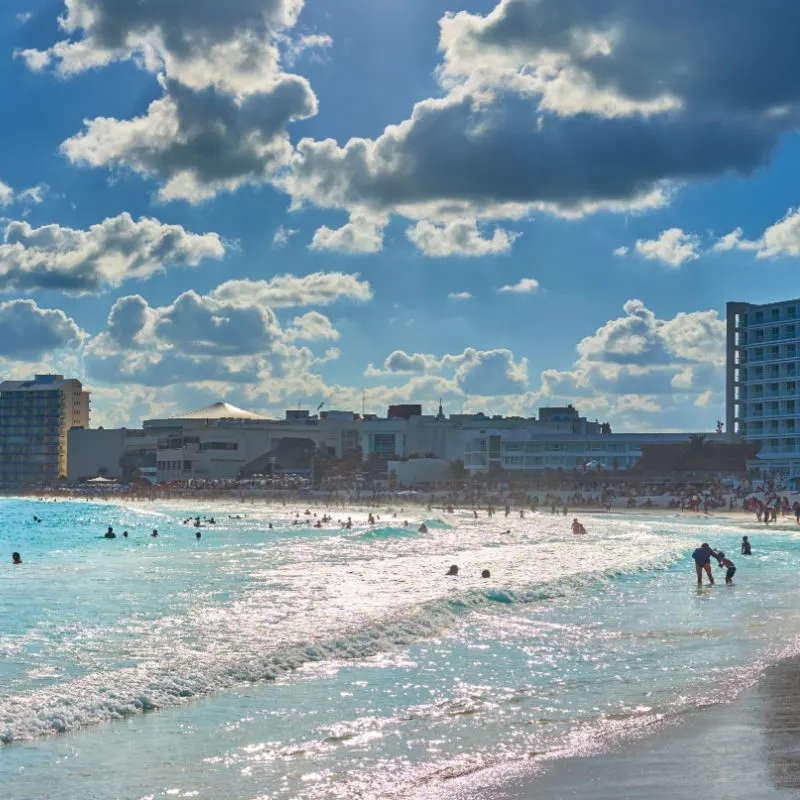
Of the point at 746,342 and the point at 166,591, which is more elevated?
the point at 746,342

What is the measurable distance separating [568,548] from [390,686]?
36904 millimetres

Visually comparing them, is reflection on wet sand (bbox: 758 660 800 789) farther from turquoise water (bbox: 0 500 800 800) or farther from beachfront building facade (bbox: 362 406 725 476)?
beachfront building facade (bbox: 362 406 725 476)

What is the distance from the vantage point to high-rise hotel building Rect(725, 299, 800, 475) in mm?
123500

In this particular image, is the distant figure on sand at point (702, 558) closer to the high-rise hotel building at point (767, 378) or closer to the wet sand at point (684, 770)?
the wet sand at point (684, 770)

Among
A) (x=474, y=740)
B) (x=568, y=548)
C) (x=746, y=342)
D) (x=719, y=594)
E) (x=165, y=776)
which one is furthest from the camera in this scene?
(x=746, y=342)

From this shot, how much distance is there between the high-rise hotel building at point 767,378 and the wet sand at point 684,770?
10962 centimetres

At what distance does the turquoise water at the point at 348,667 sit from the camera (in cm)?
1409

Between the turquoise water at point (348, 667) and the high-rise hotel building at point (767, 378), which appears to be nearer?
the turquoise water at point (348, 667)

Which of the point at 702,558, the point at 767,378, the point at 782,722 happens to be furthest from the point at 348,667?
the point at 767,378

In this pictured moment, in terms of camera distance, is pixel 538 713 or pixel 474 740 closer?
pixel 474 740

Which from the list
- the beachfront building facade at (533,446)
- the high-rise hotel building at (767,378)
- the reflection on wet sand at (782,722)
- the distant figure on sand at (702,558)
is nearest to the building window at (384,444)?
Result: the beachfront building facade at (533,446)

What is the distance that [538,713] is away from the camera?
16609 mm

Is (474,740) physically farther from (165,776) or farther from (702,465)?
(702,465)

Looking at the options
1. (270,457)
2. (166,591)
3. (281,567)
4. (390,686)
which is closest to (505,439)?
(270,457)
